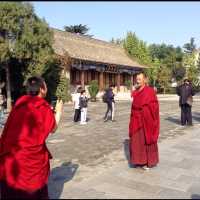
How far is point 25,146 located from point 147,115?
3104 mm

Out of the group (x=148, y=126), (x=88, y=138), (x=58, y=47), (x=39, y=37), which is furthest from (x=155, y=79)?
(x=148, y=126)

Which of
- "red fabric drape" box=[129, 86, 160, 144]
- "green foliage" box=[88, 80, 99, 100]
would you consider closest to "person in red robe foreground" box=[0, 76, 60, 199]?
"red fabric drape" box=[129, 86, 160, 144]

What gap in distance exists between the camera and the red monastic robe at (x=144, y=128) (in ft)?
22.6

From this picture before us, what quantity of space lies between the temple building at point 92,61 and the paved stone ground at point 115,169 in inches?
635

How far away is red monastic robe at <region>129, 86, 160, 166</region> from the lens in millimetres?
6875

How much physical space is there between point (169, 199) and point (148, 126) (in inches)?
67.2

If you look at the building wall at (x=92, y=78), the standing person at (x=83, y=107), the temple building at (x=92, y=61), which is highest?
the temple building at (x=92, y=61)

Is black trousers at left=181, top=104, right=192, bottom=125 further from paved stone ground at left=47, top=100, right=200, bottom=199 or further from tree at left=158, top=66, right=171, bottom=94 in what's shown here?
tree at left=158, top=66, right=171, bottom=94

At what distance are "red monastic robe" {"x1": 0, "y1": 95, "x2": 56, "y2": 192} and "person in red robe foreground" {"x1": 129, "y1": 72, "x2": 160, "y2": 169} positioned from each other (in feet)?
9.25

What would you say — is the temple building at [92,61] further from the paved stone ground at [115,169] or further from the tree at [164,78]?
the paved stone ground at [115,169]

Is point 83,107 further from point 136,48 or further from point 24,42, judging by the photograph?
point 136,48

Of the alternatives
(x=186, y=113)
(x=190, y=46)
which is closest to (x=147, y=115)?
(x=186, y=113)

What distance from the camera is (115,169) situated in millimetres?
7109

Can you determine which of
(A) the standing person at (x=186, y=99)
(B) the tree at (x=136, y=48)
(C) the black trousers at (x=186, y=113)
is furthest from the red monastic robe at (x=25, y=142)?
(B) the tree at (x=136, y=48)
